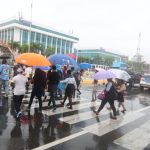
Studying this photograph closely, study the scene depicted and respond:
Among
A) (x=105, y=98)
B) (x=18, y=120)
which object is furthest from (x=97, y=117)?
(x=18, y=120)

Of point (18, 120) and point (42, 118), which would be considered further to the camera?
point (42, 118)

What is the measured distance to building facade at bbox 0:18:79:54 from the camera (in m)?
96.4

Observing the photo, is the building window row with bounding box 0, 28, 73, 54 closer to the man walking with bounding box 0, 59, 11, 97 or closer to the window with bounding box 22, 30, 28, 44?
the window with bounding box 22, 30, 28, 44

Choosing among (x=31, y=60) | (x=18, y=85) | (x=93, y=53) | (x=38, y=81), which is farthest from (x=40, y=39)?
(x=18, y=85)

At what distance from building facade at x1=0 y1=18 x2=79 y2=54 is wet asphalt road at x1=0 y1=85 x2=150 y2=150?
78551 millimetres

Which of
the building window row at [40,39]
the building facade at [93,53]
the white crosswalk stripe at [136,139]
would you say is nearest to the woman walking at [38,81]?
the white crosswalk stripe at [136,139]

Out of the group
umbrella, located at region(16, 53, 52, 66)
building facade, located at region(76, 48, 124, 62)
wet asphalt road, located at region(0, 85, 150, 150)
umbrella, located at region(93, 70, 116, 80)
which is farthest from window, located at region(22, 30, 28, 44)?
umbrella, located at region(16, 53, 52, 66)

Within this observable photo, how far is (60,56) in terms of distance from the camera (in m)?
11.2

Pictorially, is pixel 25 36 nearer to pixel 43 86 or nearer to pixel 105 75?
pixel 43 86

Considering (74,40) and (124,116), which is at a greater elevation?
(74,40)

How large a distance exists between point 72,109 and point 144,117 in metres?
2.89

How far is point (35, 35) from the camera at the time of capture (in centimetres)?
10212

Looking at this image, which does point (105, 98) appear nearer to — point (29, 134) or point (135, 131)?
point (135, 131)

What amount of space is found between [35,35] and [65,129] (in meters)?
97.0
